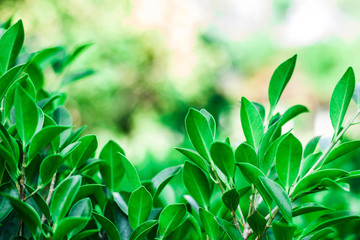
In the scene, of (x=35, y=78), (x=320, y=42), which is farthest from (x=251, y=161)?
(x=320, y=42)

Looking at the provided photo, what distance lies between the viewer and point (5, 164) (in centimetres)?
36

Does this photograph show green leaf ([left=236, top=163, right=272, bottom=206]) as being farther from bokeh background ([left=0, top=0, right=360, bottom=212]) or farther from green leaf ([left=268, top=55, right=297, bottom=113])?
bokeh background ([left=0, top=0, right=360, bottom=212])

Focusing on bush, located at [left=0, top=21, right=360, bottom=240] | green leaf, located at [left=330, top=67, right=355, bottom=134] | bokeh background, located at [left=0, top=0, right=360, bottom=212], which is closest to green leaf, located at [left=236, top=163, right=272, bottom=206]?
bush, located at [left=0, top=21, right=360, bottom=240]

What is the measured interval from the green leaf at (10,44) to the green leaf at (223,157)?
230 mm

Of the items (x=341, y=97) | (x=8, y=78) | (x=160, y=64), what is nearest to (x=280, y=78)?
(x=341, y=97)

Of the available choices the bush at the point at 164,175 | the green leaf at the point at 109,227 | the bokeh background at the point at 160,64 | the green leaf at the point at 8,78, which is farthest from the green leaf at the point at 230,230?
the bokeh background at the point at 160,64

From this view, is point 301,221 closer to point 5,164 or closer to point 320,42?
point 5,164

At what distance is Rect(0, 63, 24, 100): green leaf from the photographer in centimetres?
35

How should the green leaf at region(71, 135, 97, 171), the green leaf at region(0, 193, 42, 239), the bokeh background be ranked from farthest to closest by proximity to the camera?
the bokeh background → the green leaf at region(71, 135, 97, 171) → the green leaf at region(0, 193, 42, 239)

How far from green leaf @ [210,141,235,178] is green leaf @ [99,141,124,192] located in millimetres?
140

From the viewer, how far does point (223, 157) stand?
370mm

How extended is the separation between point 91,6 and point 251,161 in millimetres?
5267

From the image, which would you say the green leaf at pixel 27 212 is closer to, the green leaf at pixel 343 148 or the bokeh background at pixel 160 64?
the green leaf at pixel 343 148

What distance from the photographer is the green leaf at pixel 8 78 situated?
0.35m
